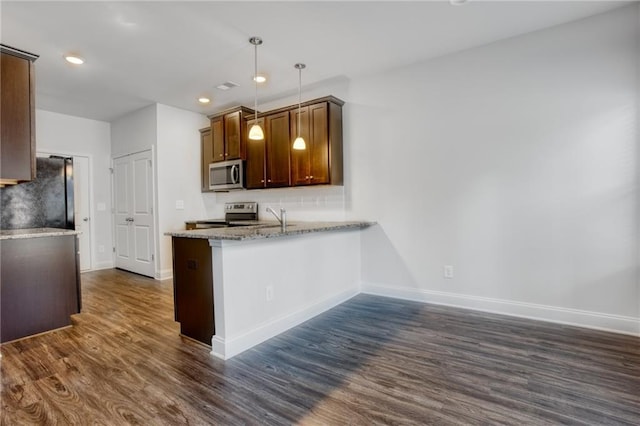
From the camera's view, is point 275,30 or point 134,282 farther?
point 134,282

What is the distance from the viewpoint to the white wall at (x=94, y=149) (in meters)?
5.14

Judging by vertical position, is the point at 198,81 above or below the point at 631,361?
above

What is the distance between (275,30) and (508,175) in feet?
8.53

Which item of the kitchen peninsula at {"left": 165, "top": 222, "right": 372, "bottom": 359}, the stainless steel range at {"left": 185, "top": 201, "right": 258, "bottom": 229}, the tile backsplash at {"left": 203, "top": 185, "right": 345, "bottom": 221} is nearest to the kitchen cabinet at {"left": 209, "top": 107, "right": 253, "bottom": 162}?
the tile backsplash at {"left": 203, "top": 185, "right": 345, "bottom": 221}

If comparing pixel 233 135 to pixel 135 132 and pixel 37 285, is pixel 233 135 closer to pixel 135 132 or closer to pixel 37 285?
pixel 135 132

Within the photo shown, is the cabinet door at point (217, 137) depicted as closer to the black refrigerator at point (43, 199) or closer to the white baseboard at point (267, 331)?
the black refrigerator at point (43, 199)

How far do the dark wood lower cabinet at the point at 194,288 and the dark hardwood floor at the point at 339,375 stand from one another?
0.44 feet

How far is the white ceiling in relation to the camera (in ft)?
8.44

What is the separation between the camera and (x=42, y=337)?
9.17 feet

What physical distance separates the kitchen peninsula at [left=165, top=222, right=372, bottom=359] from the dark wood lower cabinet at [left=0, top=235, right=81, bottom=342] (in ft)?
3.90

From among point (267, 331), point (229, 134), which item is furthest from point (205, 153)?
point (267, 331)

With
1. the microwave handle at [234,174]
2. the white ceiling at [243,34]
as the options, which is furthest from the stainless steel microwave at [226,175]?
the white ceiling at [243,34]

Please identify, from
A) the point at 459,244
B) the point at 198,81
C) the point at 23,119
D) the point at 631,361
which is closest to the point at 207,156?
the point at 198,81

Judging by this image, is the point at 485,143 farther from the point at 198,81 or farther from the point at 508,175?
the point at 198,81
